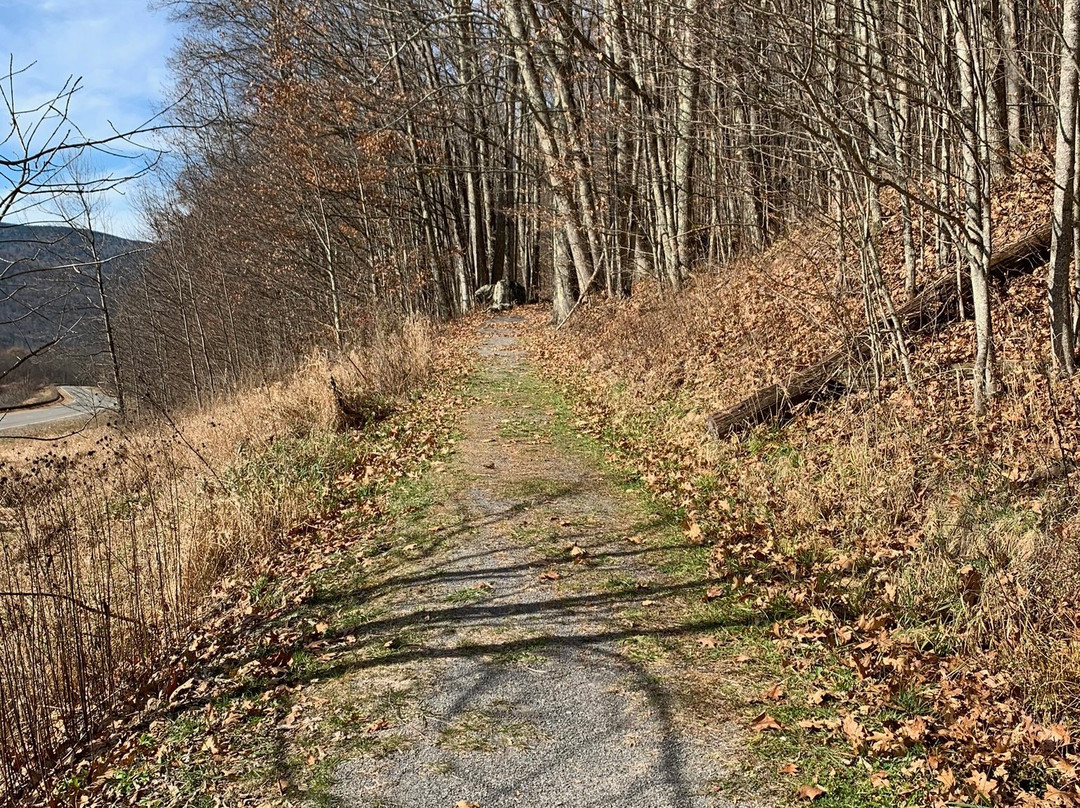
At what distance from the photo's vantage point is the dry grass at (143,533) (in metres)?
4.61

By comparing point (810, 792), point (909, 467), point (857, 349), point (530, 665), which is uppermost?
point (857, 349)

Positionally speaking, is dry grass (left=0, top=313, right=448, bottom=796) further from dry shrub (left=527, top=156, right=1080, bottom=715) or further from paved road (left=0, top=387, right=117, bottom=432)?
paved road (left=0, top=387, right=117, bottom=432)

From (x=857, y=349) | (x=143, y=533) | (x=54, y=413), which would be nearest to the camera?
(x=143, y=533)

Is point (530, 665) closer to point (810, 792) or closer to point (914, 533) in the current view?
point (810, 792)

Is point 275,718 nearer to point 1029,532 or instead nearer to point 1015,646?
point 1015,646

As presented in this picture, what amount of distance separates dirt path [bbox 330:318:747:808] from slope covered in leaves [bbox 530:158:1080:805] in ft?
1.79

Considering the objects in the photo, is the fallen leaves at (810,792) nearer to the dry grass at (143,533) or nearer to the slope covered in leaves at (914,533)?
the slope covered in leaves at (914,533)

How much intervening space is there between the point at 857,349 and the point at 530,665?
4.96 m

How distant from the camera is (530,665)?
180 inches

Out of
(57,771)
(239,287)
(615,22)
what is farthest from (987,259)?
(239,287)

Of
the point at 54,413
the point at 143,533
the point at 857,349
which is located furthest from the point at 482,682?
the point at 54,413

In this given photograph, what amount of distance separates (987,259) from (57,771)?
7143 millimetres

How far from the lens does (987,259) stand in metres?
6.11

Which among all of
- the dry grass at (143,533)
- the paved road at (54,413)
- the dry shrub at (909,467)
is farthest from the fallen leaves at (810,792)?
the paved road at (54,413)
